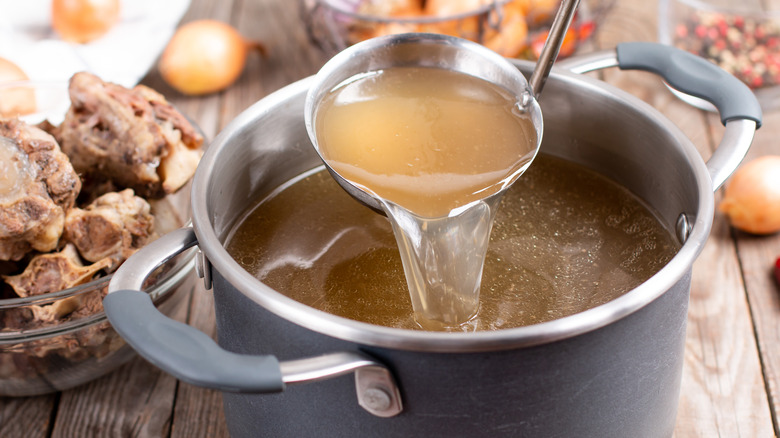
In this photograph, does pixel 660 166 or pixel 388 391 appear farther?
pixel 660 166

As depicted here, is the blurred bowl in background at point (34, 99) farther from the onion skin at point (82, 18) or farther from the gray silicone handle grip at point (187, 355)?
the gray silicone handle grip at point (187, 355)

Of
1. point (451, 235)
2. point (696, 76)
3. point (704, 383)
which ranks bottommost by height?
point (704, 383)

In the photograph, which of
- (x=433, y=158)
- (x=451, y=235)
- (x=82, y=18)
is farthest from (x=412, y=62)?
(x=82, y=18)

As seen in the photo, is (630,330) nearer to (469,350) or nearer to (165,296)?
(469,350)

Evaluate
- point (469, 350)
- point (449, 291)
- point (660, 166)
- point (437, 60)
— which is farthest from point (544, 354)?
point (437, 60)

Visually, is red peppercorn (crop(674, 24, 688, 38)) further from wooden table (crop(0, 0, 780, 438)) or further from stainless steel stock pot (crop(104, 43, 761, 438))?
stainless steel stock pot (crop(104, 43, 761, 438))

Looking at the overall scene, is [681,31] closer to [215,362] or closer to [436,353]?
[436,353]

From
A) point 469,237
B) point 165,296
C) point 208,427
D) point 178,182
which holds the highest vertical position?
point 469,237
